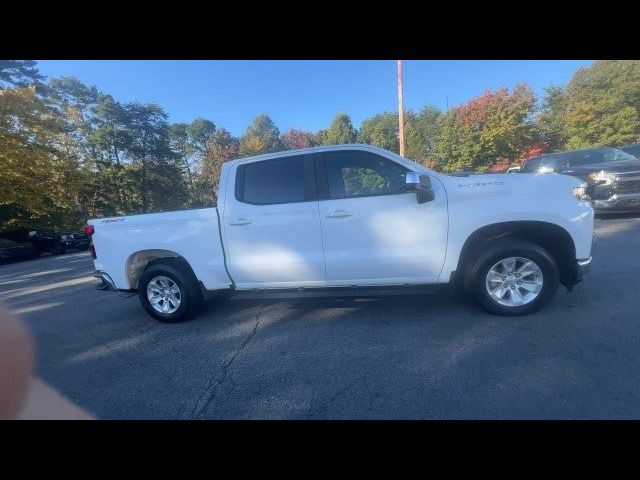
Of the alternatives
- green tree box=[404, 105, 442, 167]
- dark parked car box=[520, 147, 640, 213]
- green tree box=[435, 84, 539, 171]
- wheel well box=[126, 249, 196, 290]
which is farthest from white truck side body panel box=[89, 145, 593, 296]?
green tree box=[404, 105, 442, 167]

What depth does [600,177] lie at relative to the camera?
7.68 meters

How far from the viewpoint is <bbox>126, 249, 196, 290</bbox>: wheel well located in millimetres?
3916

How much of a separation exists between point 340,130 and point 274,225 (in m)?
44.1

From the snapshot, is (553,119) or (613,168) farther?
(553,119)

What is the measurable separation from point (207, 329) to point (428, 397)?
275cm

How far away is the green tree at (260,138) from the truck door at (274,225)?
26.6 m

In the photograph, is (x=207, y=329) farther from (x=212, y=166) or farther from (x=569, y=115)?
(x=212, y=166)

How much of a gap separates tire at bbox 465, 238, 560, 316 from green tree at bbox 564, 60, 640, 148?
96.1ft

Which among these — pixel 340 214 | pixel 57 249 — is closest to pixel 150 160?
pixel 57 249

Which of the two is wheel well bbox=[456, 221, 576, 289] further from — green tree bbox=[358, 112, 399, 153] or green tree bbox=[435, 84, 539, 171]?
green tree bbox=[358, 112, 399, 153]

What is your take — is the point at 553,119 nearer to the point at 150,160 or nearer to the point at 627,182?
the point at 627,182

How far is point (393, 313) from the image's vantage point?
364 cm

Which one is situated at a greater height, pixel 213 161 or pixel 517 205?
pixel 213 161

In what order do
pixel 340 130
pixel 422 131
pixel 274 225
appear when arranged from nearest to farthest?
pixel 274 225 → pixel 422 131 → pixel 340 130
